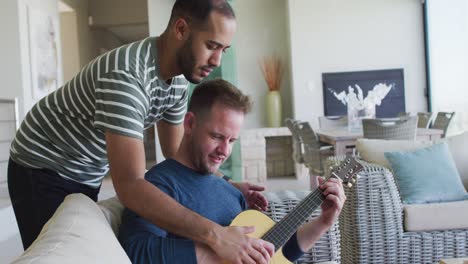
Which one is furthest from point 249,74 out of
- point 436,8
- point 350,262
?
point 350,262

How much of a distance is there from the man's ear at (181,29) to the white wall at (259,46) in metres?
6.11

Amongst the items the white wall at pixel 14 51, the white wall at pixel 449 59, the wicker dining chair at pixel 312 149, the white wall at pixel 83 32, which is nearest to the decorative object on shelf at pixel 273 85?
the wicker dining chair at pixel 312 149

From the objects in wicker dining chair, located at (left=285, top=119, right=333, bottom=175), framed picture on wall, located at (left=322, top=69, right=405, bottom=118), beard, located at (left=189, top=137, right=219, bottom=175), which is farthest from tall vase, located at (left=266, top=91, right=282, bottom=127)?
beard, located at (left=189, top=137, right=219, bottom=175)

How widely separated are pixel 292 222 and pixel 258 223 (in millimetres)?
103

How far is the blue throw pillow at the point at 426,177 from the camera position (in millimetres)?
2855

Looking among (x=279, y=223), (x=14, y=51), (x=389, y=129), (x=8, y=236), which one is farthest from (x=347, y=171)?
(x=14, y=51)

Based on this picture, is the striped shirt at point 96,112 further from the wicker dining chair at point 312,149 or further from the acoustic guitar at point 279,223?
the wicker dining chair at point 312,149

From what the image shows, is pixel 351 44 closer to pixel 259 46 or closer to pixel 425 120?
pixel 259 46

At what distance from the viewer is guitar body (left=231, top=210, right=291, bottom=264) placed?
4.14ft

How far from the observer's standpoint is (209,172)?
4.20 ft

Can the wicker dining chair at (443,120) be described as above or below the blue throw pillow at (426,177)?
above

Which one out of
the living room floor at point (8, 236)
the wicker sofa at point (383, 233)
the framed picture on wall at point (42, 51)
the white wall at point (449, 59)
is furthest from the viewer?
the white wall at point (449, 59)

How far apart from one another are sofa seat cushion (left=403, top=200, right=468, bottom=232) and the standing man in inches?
60.9

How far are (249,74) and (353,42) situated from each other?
1.61 metres
